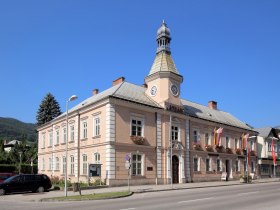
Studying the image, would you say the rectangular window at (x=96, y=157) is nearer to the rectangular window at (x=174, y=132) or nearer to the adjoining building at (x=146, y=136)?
the adjoining building at (x=146, y=136)

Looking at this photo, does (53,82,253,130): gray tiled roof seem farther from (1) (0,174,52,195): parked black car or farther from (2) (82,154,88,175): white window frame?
(1) (0,174,52,195): parked black car

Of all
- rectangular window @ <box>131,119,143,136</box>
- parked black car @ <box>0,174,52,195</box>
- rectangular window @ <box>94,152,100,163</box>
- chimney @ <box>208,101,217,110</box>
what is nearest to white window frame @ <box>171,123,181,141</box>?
rectangular window @ <box>131,119,143,136</box>

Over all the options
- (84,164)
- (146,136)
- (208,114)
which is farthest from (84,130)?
(208,114)

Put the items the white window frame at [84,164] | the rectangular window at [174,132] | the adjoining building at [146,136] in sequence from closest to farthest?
the adjoining building at [146,136] → the white window frame at [84,164] → the rectangular window at [174,132]

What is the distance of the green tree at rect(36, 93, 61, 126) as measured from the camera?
8150 cm

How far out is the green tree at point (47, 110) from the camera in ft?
267

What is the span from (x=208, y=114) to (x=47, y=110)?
46.1 m

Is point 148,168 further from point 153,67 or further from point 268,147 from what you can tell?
point 268,147

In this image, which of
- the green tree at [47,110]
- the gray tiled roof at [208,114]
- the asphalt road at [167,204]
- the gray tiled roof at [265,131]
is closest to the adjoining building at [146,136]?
the gray tiled roof at [208,114]

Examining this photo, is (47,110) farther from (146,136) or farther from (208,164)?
(146,136)

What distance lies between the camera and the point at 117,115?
32688 mm

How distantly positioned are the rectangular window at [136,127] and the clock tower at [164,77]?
153 inches

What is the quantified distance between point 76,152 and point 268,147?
38145mm

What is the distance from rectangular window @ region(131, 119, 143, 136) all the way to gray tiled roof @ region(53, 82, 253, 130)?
6.61 feet
